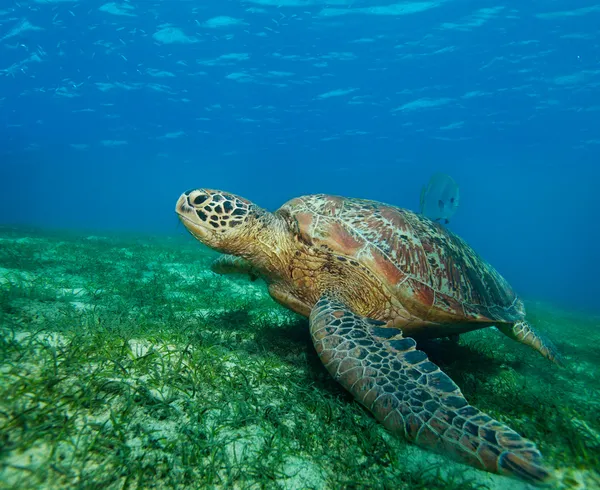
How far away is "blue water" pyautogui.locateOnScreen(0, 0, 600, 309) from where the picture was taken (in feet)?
65.7

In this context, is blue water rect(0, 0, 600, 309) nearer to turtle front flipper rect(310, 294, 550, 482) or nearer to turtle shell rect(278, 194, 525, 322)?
turtle shell rect(278, 194, 525, 322)

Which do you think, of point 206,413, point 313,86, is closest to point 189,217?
point 206,413

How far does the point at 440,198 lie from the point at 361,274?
5.97 meters

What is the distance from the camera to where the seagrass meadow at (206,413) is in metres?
1.51

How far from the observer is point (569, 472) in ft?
6.07

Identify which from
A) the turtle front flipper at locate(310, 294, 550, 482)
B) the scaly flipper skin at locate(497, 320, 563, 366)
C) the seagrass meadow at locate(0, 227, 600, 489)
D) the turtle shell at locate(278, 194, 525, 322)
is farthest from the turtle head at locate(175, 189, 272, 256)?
the scaly flipper skin at locate(497, 320, 563, 366)

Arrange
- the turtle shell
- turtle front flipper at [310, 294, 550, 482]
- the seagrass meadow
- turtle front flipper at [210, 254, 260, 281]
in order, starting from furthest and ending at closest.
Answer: turtle front flipper at [210, 254, 260, 281], the turtle shell, turtle front flipper at [310, 294, 550, 482], the seagrass meadow

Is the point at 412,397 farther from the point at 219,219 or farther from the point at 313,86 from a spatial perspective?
the point at 313,86

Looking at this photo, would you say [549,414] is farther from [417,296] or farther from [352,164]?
[352,164]

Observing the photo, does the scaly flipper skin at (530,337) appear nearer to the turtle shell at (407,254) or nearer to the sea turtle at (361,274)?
the sea turtle at (361,274)

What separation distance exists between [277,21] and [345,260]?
76.5ft

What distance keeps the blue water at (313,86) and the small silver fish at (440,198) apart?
687cm

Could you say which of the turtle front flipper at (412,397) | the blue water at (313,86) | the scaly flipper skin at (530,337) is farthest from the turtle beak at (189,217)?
the blue water at (313,86)

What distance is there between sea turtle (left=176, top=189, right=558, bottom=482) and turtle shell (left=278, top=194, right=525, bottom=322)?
0.04 feet
